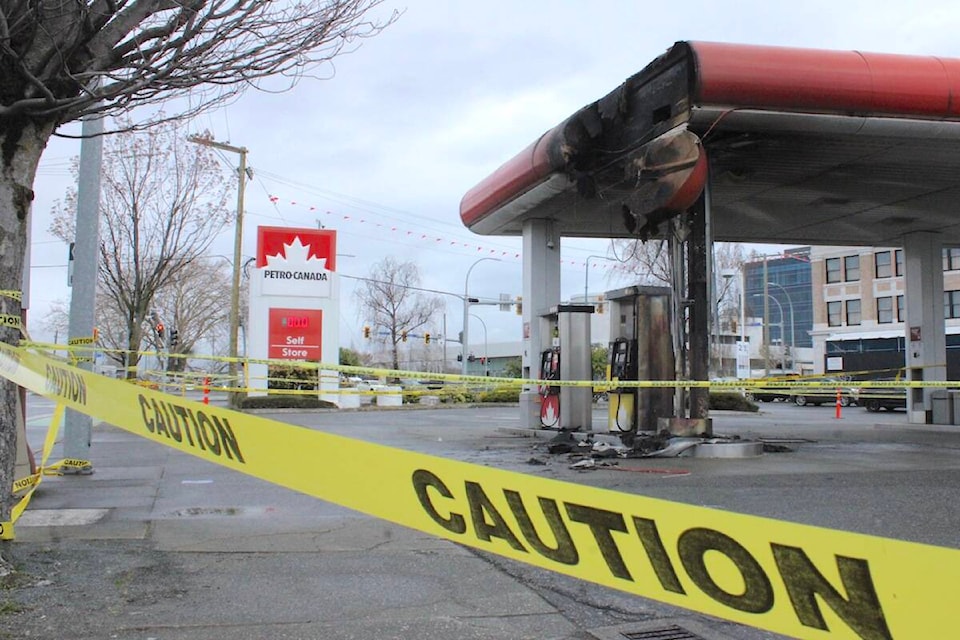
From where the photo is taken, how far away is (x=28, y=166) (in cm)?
528

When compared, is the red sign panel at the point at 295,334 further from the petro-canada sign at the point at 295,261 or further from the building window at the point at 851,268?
the building window at the point at 851,268

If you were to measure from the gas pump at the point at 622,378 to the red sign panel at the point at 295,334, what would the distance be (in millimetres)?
17785

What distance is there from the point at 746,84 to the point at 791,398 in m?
36.2

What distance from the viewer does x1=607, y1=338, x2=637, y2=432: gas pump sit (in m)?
13.9

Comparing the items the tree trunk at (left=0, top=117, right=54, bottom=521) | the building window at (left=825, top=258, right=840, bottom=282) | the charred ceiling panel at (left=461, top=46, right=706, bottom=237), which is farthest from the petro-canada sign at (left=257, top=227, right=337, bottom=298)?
the building window at (left=825, top=258, right=840, bottom=282)

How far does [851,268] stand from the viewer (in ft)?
187

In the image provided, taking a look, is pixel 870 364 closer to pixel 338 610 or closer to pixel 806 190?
pixel 806 190

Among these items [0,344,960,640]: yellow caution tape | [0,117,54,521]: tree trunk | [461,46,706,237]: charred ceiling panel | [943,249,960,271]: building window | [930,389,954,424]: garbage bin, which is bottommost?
[930,389,954,424]: garbage bin

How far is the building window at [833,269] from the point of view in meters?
57.8

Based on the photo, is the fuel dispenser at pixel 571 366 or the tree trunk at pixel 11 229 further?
the fuel dispenser at pixel 571 366

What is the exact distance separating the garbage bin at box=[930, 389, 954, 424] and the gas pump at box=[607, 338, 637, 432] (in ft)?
36.5

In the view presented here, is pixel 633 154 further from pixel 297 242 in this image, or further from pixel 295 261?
pixel 297 242

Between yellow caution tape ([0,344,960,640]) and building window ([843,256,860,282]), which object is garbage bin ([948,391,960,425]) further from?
building window ([843,256,860,282])

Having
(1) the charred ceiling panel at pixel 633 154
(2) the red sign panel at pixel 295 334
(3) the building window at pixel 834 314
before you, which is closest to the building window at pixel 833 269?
(3) the building window at pixel 834 314
